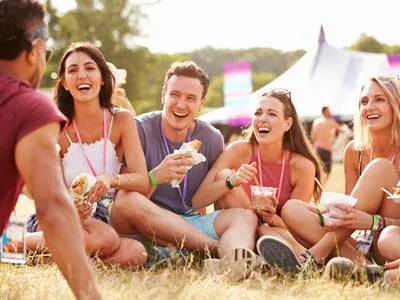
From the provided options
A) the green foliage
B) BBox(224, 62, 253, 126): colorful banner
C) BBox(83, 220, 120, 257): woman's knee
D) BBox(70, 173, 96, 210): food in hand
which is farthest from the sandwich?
the green foliage

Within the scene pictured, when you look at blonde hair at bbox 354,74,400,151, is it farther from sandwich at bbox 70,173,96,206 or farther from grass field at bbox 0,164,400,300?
sandwich at bbox 70,173,96,206

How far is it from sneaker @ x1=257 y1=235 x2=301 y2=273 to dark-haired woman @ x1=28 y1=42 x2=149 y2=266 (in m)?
0.78

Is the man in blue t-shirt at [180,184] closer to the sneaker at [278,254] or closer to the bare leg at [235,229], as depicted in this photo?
the bare leg at [235,229]

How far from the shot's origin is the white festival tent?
2267 centimetres

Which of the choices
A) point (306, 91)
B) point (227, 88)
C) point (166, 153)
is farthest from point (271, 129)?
point (306, 91)

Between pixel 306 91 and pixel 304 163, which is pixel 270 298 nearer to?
pixel 304 163

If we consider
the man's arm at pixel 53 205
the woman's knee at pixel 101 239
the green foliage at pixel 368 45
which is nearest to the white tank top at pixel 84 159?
the woman's knee at pixel 101 239

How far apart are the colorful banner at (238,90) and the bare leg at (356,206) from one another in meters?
13.5

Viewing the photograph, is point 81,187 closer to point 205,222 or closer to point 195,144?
point 195,144

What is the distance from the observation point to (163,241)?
16.0 ft

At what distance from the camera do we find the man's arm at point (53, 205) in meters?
2.64

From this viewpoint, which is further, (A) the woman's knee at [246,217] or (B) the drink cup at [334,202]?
(A) the woman's knee at [246,217]

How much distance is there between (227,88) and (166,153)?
1392 cm

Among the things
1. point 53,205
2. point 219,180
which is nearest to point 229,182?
point 219,180
